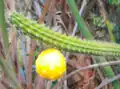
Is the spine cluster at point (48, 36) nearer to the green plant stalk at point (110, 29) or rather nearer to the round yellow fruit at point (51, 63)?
the round yellow fruit at point (51, 63)

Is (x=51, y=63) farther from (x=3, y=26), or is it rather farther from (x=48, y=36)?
(x=3, y=26)

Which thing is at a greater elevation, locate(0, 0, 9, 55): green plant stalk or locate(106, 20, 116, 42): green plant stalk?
locate(0, 0, 9, 55): green plant stalk

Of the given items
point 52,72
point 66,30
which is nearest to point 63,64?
point 52,72

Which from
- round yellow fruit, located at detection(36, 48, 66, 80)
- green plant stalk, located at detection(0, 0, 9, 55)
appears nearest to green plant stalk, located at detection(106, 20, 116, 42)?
green plant stalk, located at detection(0, 0, 9, 55)

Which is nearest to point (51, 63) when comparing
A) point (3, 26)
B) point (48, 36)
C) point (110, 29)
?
point (48, 36)

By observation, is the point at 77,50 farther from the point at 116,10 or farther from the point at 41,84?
the point at 116,10

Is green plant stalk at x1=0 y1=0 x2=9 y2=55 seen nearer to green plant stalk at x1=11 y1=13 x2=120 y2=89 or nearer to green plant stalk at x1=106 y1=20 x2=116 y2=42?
green plant stalk at x1=11 y1=13 x2=120 y2=89

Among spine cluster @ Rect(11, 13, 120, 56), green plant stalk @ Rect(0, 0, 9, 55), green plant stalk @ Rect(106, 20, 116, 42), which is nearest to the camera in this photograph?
spine cluster @ Rect(11, 13, 120, 56)

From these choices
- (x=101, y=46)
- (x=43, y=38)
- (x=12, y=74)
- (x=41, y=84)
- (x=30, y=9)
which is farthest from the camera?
(x=30, y=9)
